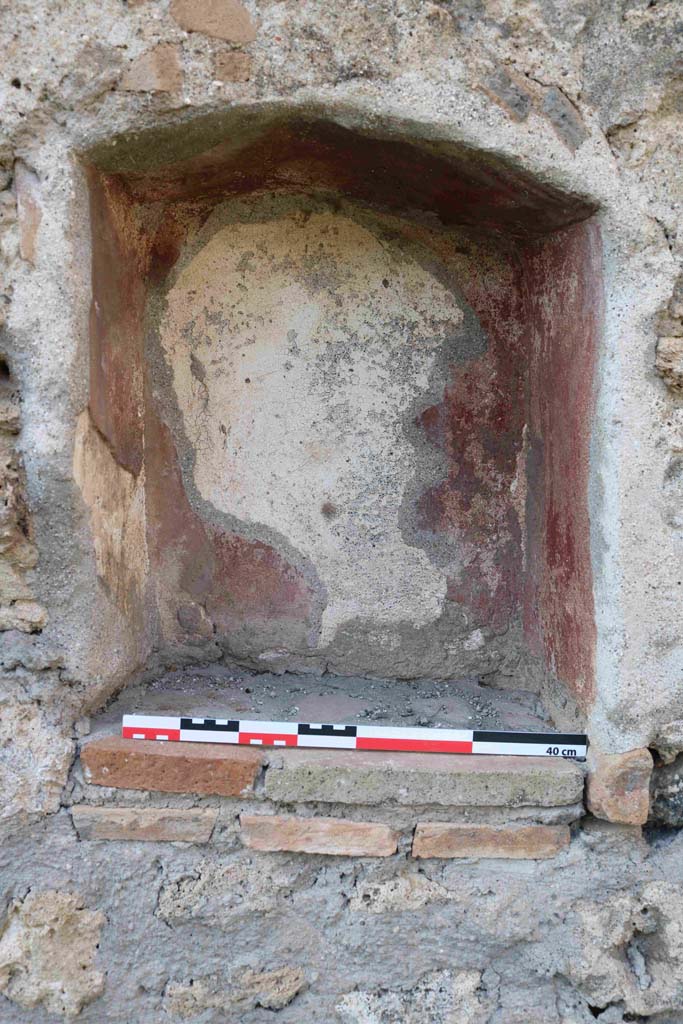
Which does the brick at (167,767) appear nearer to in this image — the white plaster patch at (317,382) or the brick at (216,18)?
the white plaster patch at (317,382)

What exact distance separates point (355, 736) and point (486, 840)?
0.33 meters

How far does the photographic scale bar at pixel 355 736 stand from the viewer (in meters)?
1.57

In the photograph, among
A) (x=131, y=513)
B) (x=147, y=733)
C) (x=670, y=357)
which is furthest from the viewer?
(x=131, y=513)

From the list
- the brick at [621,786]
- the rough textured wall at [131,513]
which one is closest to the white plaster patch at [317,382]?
the rough textured wall at [131,513]

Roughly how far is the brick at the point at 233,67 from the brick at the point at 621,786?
139cm

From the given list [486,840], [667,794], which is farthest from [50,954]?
[667,794]

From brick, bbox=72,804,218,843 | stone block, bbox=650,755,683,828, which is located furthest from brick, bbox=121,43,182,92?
stone block, bbox=650,755,683,828

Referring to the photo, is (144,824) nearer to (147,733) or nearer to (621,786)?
(147,733)

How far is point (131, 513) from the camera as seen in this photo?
5.66ft

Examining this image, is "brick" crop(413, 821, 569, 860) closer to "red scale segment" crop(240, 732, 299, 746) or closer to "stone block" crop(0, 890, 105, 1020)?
"red scale segment" crop(240, 732, 299, 746)

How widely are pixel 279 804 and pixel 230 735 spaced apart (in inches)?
6.5

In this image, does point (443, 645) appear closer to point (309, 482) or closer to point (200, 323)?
point (309, 482)

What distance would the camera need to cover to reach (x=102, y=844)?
1.53m

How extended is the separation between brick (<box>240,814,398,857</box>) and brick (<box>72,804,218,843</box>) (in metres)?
0.08
